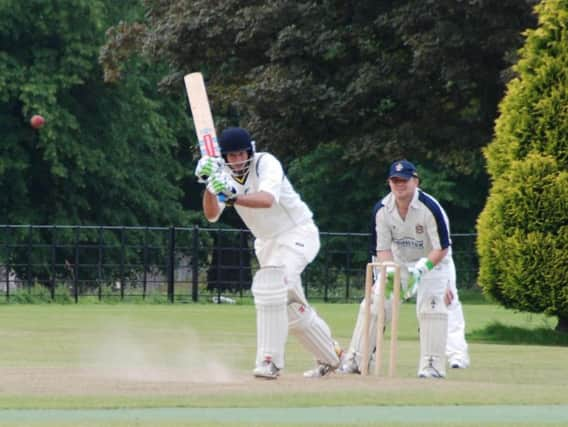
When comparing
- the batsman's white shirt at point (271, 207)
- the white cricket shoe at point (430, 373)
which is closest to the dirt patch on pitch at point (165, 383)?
the white cricket shoe at point (430, 373)

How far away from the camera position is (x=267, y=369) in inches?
384

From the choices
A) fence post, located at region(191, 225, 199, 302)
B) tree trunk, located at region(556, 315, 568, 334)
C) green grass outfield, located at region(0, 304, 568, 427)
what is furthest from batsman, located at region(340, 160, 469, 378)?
fence post, located at region(191, 225, 199, 302)

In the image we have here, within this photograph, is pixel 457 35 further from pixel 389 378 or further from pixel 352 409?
pixel 352 409

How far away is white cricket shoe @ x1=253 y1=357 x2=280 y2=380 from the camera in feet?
32.0

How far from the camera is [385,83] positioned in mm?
26844

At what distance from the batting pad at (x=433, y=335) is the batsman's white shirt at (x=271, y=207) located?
1.22m

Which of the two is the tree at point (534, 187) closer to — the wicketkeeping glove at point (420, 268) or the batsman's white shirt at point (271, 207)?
the wicketkeeping glove at point (420, 268)

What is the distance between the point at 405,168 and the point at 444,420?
127 inches

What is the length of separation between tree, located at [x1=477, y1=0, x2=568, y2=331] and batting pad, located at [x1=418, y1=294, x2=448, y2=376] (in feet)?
16.3

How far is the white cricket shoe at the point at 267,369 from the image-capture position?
975 cm

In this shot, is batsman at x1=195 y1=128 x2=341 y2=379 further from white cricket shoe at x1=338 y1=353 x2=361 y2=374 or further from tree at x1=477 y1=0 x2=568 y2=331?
tree at x1=477 y1=0 x2=568 y2=331

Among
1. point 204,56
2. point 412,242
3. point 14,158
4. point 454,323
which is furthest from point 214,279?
point 412,242

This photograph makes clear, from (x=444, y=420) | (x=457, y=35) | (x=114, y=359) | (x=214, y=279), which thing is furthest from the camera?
(x=214, y=279)

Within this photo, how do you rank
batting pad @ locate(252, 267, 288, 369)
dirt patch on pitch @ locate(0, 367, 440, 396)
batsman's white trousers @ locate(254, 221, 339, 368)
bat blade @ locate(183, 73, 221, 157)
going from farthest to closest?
batsman's white trousers @ locate(254, 221, 339, 368) < bat blade @ locate(183, 73, 221, 157) < batting pad @ locate(252, 267, 288, 369) < dirt patch on pitch @ locate(0, 367, 440, 396)
